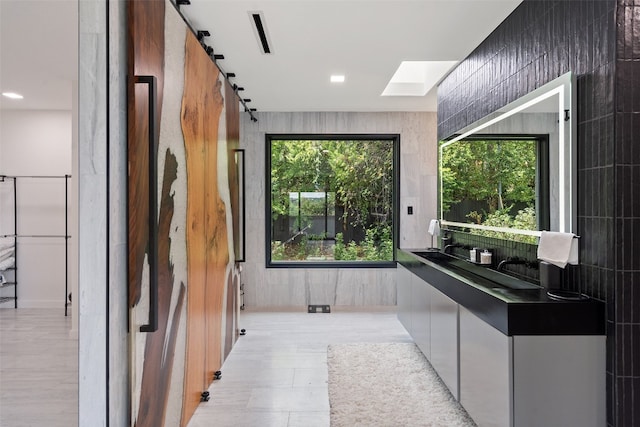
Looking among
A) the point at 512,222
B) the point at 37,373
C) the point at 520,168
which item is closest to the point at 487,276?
the point at 512,222

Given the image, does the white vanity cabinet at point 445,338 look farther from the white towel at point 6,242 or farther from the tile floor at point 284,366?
the white towel at point 6,242

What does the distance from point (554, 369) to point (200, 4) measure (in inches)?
107

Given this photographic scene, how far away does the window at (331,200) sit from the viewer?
5293 mm

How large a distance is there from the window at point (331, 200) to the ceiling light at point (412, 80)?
100cm

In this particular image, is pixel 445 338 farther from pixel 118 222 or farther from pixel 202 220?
pixel 118 222

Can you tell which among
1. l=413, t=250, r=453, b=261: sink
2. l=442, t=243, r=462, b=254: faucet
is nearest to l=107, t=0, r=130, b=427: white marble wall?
l=413, t=250, r=453, b=261: sink

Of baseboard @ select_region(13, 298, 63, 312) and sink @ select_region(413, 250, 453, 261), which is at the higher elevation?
sink @ select_region(413, 250, 453, 261)

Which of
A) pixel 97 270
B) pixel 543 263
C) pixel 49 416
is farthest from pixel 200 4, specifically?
pixel 49 416

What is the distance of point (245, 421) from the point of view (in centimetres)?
245

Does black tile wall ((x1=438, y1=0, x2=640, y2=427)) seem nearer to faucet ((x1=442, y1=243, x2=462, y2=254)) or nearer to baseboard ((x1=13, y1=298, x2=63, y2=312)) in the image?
faucet ((x1=442, y1=243, x2=462, y2=254))

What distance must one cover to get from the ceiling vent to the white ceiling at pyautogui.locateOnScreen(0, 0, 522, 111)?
0.11 ft

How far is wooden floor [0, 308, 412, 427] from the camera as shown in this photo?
2.50m

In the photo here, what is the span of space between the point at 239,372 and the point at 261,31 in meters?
2.58

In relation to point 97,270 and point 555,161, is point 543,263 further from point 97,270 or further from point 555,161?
point 97,270
